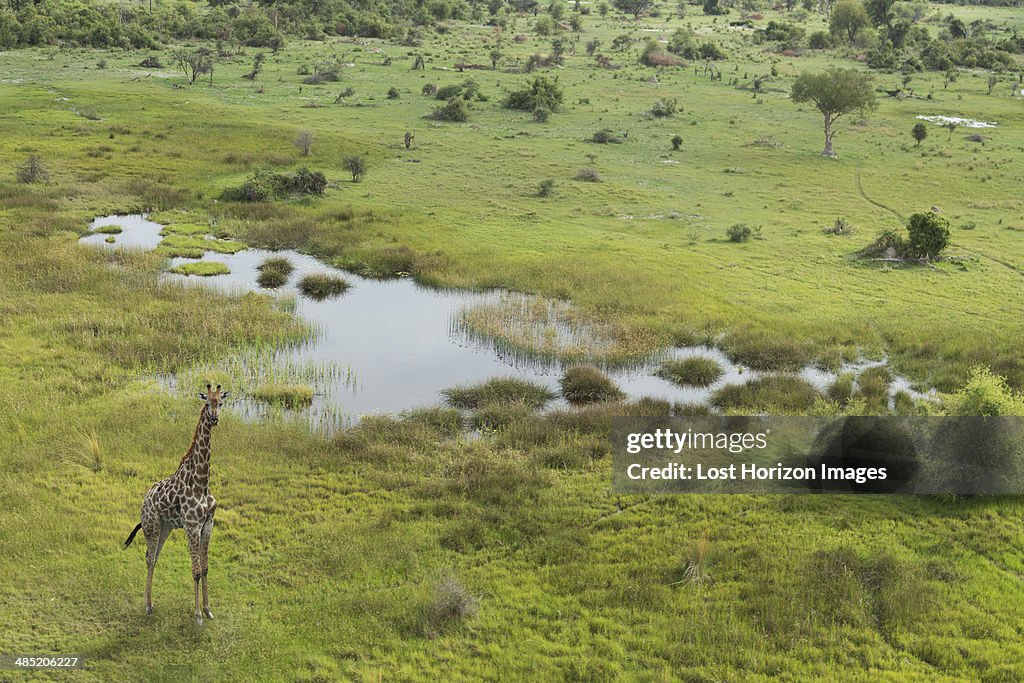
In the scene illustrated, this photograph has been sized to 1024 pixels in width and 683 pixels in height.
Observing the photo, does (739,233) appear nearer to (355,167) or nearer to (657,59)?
(355,167)

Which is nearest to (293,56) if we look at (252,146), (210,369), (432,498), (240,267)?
(252,146)

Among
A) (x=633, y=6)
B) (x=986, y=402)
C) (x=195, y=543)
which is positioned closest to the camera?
(x=195, y=543)

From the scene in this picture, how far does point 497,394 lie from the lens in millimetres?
23969

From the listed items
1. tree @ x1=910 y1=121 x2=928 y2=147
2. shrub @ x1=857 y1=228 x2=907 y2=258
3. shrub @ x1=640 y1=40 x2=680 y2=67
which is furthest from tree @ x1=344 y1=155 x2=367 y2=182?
shrub @ x1=640 y1=40 x2=680 y2=67

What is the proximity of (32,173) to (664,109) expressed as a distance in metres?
48.8

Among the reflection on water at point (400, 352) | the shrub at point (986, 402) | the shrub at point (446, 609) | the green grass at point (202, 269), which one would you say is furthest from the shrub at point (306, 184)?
the shrub at point (986, 402)

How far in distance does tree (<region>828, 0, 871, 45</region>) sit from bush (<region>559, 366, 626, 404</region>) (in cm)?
10765

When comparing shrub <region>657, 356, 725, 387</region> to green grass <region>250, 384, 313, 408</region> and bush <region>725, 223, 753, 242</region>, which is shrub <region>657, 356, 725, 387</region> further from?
bush <region>725, 223, 753, 242</region>

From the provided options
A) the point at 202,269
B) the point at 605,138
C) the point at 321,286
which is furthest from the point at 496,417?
the point at 605,138

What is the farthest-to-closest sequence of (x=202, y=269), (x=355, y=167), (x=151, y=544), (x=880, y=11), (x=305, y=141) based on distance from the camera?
(x=880, y=11)
(x=305, y=141)
(x=355, y=167)
(x=202, y=269)
(x=151, y=544)

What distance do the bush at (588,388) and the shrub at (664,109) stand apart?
165ft

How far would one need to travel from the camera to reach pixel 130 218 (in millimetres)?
41562

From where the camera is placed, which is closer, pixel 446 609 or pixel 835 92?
pixel 446 609

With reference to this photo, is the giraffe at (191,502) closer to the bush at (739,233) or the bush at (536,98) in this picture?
the bush at (739,233)
